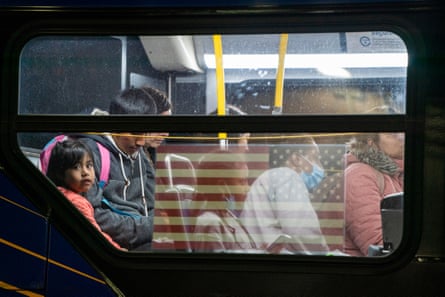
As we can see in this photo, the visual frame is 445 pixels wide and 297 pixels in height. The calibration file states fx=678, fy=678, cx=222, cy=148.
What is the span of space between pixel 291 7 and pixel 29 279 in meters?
1.61

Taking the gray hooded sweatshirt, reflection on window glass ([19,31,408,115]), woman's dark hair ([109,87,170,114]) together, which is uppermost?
reflection on window glass ([19,31,408,115])

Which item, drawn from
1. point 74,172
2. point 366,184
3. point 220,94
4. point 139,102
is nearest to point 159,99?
point 139,102

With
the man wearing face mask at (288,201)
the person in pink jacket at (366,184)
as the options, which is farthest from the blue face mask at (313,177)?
the person in pink jacket at (366,184)

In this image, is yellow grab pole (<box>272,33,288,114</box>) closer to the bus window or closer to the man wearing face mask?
the bus window

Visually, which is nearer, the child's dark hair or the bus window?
the bus window

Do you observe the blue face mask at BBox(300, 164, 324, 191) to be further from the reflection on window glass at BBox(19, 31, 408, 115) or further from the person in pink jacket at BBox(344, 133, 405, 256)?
the reflection on window glass at BBox(19, 31, 408, 115)

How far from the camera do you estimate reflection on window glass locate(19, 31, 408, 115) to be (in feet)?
9.22

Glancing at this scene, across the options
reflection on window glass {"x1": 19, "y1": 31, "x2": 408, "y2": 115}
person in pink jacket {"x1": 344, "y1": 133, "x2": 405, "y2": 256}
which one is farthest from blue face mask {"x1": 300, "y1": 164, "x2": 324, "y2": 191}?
reflection on window glass {"x1": 19, "y1": 31, "x2": 408, "y2": 115}

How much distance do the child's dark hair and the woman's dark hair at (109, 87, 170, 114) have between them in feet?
0.76

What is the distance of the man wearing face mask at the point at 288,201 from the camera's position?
282cm

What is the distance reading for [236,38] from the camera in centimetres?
289

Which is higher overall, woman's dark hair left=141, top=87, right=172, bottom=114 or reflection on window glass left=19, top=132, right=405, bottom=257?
woman's dark hair left=141, top=87, right=172, bottom=114

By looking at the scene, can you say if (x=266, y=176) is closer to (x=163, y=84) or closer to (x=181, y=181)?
(x=181, y=181)

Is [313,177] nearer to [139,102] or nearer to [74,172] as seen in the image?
[139,102]
